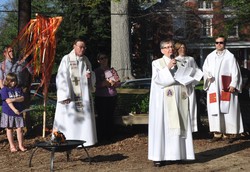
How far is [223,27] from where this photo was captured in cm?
2506

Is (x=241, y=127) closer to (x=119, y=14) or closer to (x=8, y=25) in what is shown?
(x=119, y=14)

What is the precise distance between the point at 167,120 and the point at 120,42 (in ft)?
38.4

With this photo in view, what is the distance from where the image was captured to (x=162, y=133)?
794 centimetres

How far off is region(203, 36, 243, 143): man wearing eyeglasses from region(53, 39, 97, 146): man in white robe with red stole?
230 centimetres

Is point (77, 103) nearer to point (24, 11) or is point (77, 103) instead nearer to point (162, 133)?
point (162, 133)

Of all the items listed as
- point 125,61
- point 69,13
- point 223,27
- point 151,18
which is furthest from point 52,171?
point 151,18

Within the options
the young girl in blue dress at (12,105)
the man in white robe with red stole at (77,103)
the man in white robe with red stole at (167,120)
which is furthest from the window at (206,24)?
the man in white robe with red stole at (167,120)

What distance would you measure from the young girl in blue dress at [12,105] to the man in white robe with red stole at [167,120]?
277cm

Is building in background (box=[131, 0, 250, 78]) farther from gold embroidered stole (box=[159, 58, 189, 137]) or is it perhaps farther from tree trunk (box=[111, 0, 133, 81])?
gold embroidered stole (box=[159, 58, 189, 137])

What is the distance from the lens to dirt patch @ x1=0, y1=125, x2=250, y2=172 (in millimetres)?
8078

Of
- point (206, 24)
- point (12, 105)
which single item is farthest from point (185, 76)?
point (206, 24)

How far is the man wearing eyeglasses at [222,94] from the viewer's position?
33.3 feet

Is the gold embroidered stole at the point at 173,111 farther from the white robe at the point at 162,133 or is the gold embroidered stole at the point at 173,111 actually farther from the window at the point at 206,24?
the window at the point at 206,24

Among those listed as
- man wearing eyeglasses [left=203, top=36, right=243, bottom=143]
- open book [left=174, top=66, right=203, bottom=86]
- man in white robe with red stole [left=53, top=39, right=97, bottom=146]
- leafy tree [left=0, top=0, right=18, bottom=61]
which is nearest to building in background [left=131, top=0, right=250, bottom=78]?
leafy tree [left=0, top=0, right=18, bottom=61]
